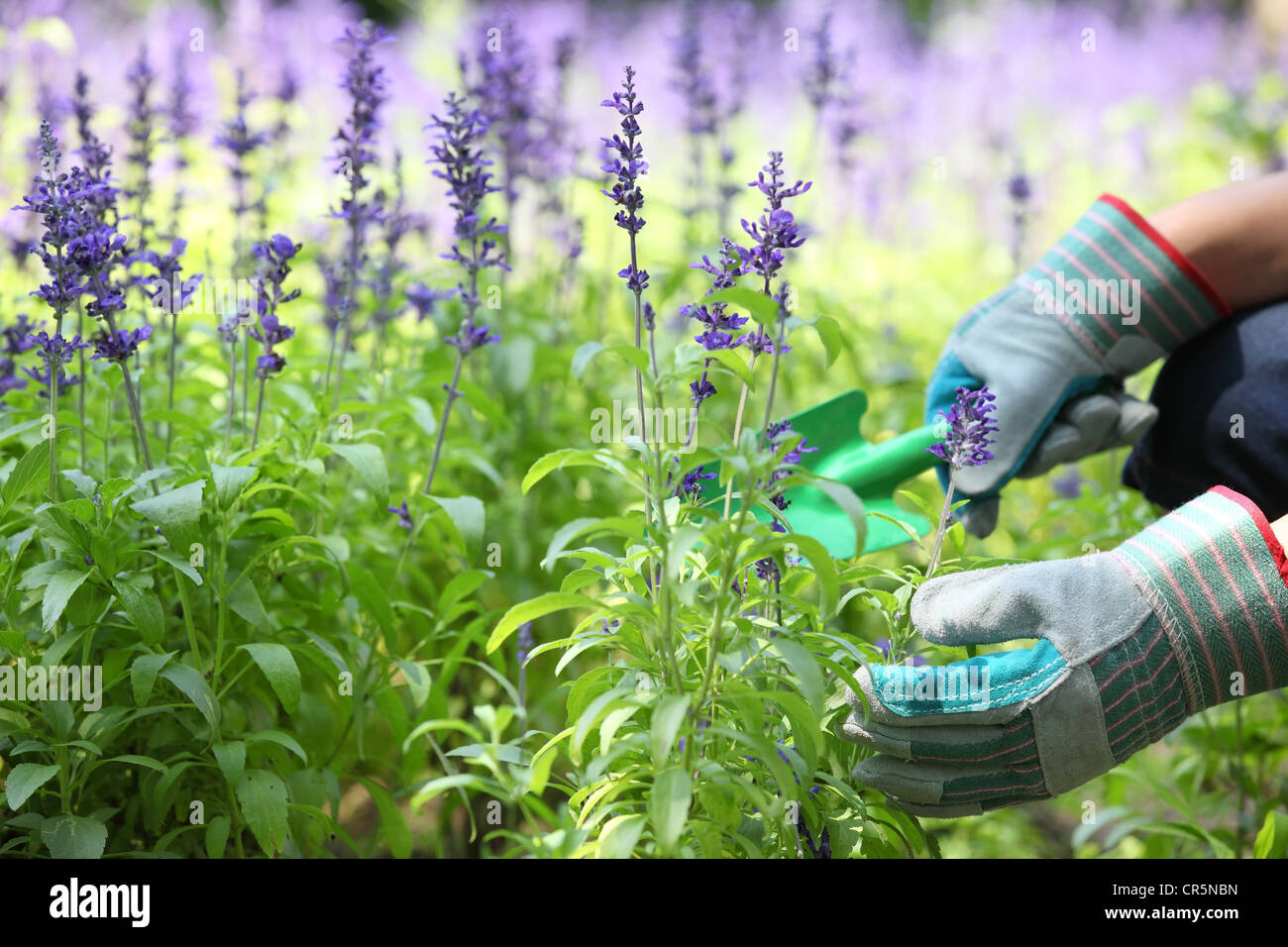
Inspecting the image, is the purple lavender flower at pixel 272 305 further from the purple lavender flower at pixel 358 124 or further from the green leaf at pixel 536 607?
the green leaf at pixel 536 607

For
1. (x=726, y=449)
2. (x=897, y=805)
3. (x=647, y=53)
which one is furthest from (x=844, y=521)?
(x=647, y=53)

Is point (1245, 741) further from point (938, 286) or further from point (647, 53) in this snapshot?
point (647, 53)

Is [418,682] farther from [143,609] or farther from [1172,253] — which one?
[1172,253]

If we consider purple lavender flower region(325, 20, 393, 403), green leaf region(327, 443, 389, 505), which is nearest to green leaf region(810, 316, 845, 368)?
green leaf region(327, 443, 389, 505)

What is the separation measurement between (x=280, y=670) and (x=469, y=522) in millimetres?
384

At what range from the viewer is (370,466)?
1719mm

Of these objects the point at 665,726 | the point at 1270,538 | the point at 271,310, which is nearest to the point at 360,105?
the point at 271,310

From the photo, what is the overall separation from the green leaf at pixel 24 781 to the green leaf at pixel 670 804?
76cm

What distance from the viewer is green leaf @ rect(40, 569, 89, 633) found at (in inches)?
55.3

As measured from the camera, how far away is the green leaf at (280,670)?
5.02 feet

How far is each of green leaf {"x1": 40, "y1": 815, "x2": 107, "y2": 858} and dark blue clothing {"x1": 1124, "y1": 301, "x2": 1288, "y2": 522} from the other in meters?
1.85

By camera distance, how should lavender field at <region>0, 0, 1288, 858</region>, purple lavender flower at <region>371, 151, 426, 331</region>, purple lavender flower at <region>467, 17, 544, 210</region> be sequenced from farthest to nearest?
1. purple lavender flower at <region>467, 17, 544, 210</region>
2. purple lavender flower at <region>371, 151, 426, 331</region>
3. lavender field at <region>0, 0, 1288, 858</region>

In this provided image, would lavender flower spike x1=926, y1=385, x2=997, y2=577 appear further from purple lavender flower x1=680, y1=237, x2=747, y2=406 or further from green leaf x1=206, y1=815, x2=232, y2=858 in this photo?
green leaf x1=206, y1=815, x2=232, y2=858

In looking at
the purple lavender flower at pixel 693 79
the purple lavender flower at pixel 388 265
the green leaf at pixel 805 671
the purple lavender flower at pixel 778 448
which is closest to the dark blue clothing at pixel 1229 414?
the purple lavender flower at pixel 778 448
